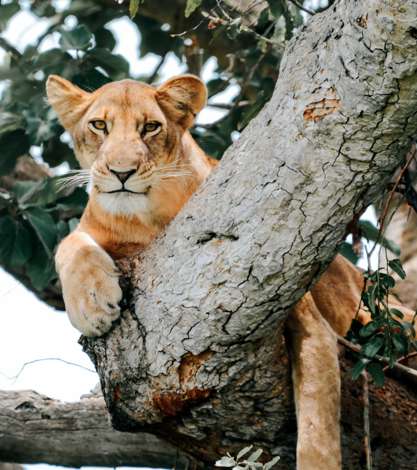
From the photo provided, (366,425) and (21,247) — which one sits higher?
(21,247)

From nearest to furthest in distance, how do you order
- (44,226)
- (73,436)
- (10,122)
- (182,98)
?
(182,98) < (73,436) < (44,226) < (10,122)

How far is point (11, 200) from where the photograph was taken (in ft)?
22.9

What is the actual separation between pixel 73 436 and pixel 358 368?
1869mm

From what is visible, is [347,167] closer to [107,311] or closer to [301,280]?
[301,280]

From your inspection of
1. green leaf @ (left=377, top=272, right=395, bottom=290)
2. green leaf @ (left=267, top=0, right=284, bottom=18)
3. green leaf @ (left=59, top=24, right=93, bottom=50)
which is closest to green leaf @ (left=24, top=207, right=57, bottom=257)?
green leaf @ (left=59, top=24, right=93, bottom=50)

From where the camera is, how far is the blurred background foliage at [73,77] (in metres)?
6.75

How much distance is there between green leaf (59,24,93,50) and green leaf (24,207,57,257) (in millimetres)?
1129

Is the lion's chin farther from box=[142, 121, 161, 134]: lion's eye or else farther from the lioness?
box=[142, 121, 161, 134]: lion's eye

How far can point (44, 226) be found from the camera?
21.9 ft

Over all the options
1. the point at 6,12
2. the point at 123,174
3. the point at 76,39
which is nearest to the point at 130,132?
the point at 123,174

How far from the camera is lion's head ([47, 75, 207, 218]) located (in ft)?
16.2

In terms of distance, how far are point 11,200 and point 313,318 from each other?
112 inches

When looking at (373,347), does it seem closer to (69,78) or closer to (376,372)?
(376,372)

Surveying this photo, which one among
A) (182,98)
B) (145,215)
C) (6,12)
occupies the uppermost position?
(6,12)
